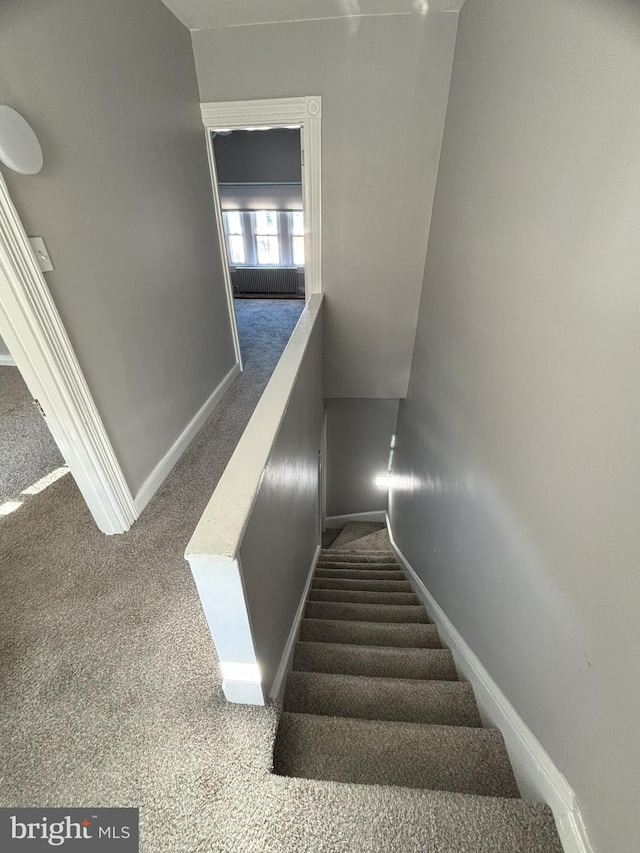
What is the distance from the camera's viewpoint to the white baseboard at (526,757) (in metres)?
0.89

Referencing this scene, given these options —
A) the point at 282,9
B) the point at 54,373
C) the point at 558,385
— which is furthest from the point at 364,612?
the point at 282,9

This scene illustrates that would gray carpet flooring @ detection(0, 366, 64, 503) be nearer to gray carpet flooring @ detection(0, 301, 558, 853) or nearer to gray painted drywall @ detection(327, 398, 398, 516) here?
gray carpet flooring @ detection(0, 301, 558, 853)

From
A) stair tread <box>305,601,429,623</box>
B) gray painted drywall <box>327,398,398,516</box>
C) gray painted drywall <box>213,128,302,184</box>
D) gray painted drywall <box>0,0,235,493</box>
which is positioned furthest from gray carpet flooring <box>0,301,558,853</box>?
gray painted drywall <box>213,128,302,184</box>

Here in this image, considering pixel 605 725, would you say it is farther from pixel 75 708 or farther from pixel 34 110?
pixel 34 110

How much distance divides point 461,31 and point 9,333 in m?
2.78

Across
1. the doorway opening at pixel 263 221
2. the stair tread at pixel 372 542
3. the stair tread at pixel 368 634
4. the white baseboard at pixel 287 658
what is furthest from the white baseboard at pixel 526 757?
the doorway opening at pixel 263 221

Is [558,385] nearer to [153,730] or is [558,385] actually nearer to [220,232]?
[153,730]

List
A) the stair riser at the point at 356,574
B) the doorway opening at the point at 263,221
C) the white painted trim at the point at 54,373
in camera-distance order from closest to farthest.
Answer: the white painted trim at the point at 54,373 < the stair riser at the point at 356,574 < the doorway opening at the point at 263,221

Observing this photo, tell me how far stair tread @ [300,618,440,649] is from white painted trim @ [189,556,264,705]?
84cm

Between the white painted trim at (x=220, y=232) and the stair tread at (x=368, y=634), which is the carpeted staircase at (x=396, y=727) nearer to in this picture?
the stair tread at (x=368, y=634)

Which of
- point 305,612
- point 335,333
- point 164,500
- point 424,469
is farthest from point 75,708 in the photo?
point 335,333

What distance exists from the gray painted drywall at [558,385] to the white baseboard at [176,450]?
1.67m

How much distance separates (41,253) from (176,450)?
1.24m

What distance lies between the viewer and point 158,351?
80.3 inches
